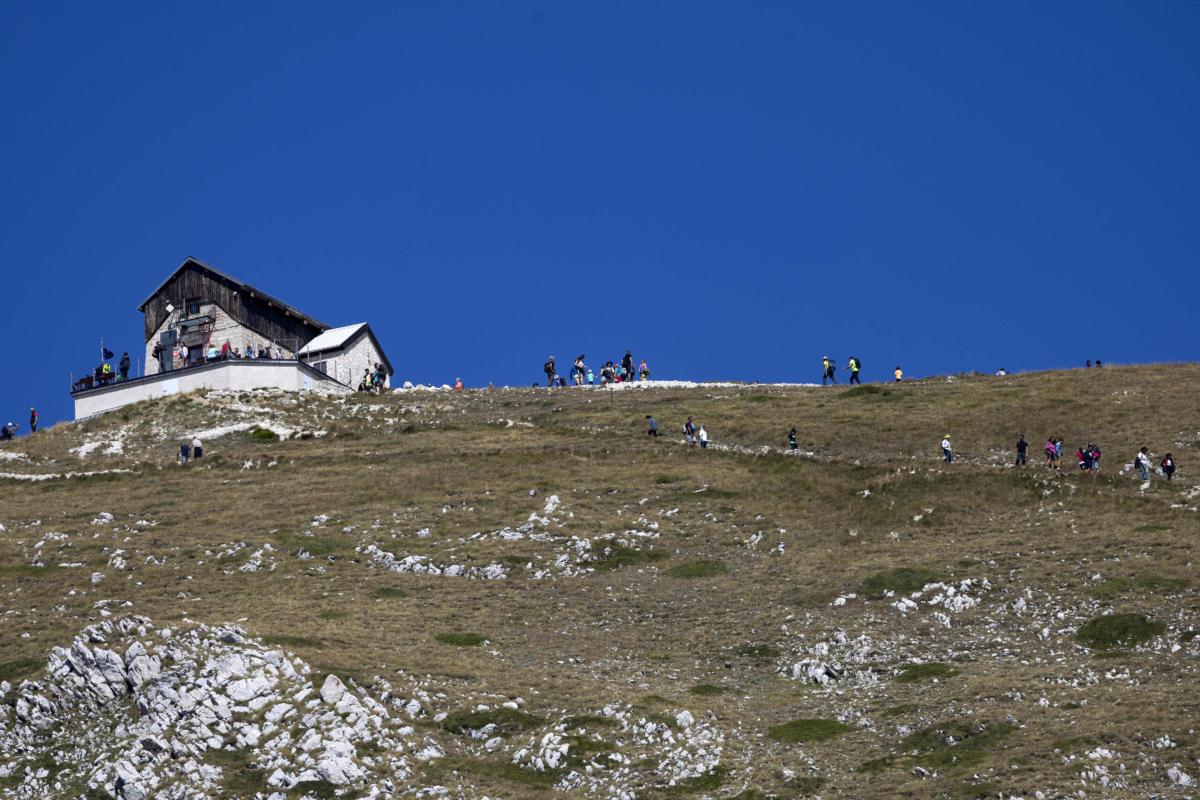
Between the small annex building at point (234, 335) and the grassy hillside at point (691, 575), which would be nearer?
the grassy hillside at point (691, 575)

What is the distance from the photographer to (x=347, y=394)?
11756 cm

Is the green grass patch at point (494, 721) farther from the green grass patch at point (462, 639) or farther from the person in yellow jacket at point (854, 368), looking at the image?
the person in yellow jacket at point (854, 368)

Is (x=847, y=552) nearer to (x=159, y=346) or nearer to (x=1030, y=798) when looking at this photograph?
(x=1030, y=798)

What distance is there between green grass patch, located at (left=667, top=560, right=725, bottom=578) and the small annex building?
178 feet

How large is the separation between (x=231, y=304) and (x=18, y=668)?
71913 mm

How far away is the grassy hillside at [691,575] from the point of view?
51.1 meters

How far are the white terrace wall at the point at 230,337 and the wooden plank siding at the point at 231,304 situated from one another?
38cm

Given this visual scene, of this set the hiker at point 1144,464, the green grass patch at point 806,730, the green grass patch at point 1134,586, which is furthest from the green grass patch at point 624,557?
the hiker at point 1144,464

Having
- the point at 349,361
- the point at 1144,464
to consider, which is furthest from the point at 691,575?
the point at 349,361

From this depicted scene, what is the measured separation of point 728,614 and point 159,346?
75722 mm

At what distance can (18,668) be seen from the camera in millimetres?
59156

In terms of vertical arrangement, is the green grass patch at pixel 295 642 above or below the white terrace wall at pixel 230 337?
below

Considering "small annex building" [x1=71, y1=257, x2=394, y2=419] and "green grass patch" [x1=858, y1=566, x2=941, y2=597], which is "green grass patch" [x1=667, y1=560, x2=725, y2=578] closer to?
"green grass patch" [x1=858, y1=566, x2=941, y2=597]

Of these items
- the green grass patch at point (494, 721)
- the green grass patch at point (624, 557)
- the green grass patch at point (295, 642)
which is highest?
the green grass patch at point (624, 557)
